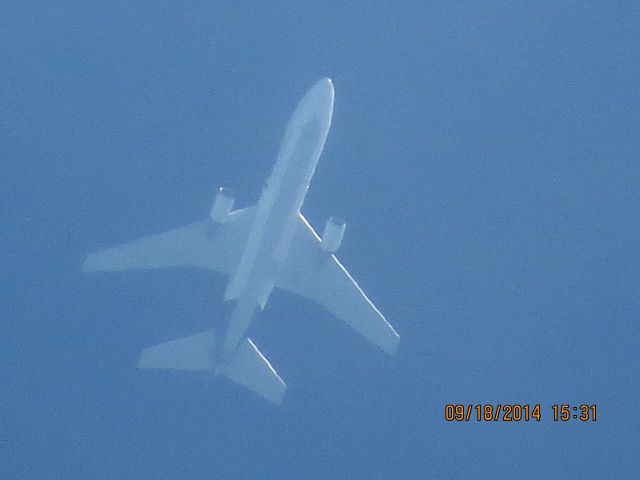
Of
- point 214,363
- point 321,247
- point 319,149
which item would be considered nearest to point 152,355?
point 214,363

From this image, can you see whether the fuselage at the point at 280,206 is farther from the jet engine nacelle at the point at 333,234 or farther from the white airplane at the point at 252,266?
the jet engine nacelle at the point at 333,234

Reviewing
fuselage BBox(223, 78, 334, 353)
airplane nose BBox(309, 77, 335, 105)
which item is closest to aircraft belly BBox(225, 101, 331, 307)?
fuselage BBox(223, 78, 334, 353)

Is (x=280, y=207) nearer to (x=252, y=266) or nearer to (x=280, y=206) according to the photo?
(x=280, y=206)

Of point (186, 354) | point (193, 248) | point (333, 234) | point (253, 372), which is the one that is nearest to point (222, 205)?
point (193, 248)

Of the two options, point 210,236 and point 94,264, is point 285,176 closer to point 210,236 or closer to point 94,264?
point 210,236

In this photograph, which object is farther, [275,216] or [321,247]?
[321,247]

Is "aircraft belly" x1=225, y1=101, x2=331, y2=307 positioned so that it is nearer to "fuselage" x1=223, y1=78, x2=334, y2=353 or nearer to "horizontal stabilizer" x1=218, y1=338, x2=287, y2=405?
"fuselage" x1=223, y1=78, x2=334, y2=353

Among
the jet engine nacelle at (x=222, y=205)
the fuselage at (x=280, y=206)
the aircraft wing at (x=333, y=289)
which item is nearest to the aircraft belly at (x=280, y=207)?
the fuselage at (x=280, y=206)

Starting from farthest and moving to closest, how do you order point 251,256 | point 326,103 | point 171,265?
1. point 171,265
2. point 251,256
3. point 326,103
